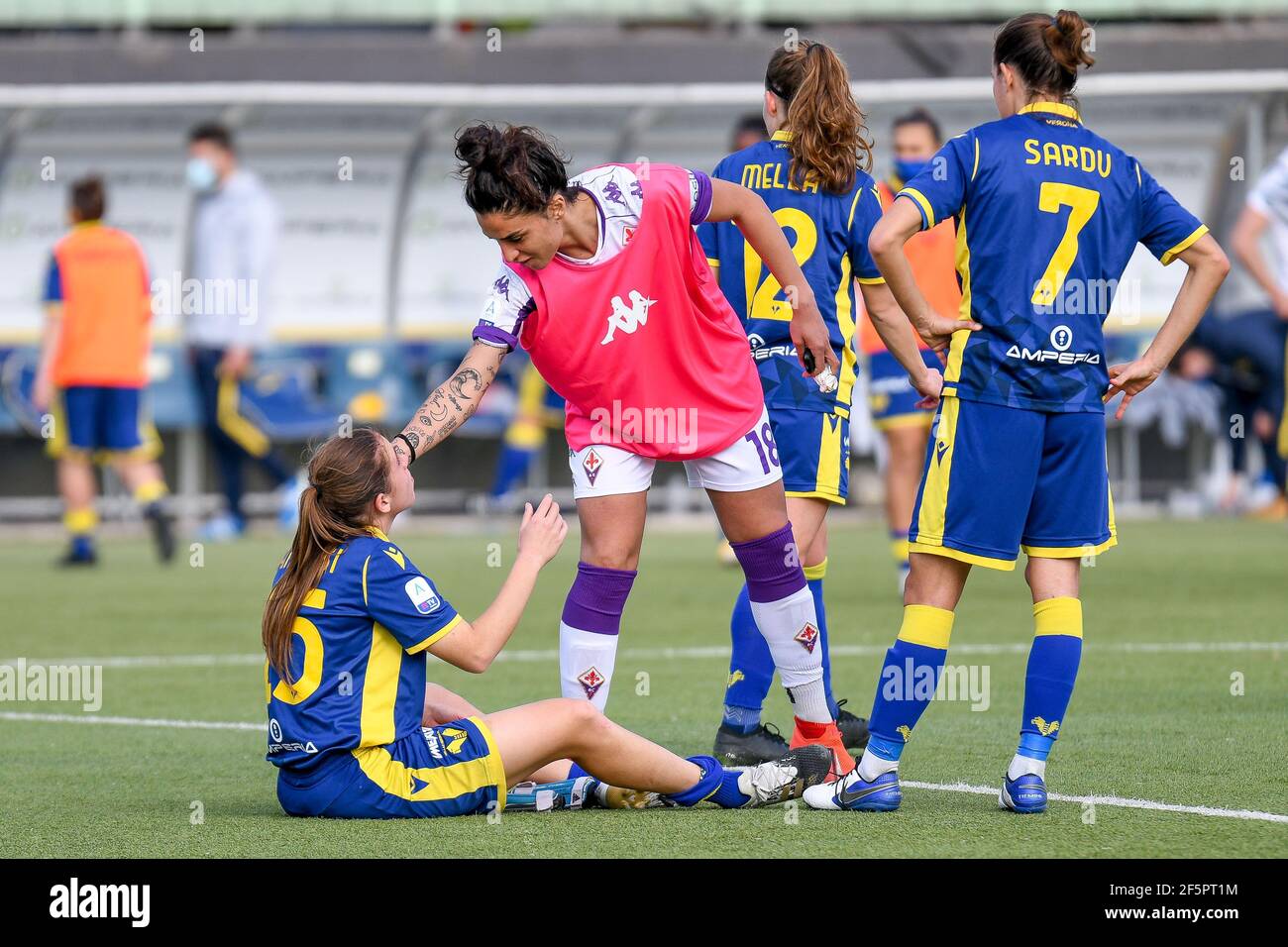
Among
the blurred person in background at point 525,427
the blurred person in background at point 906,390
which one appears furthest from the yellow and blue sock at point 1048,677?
the blurred person in background at point 525,427

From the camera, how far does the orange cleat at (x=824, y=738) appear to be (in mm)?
5520

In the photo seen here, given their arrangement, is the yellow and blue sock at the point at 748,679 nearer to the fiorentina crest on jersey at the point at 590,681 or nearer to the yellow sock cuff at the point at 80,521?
the fiorentina crest on jersey at the point at 590,681

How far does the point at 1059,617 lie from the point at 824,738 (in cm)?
83

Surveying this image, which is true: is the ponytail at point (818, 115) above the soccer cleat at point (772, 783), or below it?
above

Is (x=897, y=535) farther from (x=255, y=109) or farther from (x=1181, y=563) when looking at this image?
(x=255, y=109)

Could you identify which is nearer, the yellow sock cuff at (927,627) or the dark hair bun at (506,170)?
the dark hair bun at (506,170)

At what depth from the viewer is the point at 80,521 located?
14.0 metres

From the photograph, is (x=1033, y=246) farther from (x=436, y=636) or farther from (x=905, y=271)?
(x=436, y=636)

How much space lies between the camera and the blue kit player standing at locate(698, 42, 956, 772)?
5.88 metres

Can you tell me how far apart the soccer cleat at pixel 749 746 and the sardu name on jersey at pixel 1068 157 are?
195 centimetres

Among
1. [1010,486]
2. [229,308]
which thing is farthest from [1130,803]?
[229,308]

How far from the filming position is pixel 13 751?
6398mm

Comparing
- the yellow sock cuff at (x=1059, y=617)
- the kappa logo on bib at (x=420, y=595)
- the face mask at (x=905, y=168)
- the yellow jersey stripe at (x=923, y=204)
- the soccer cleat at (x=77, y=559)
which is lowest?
the soccer cleat at (x=77, y=559)
